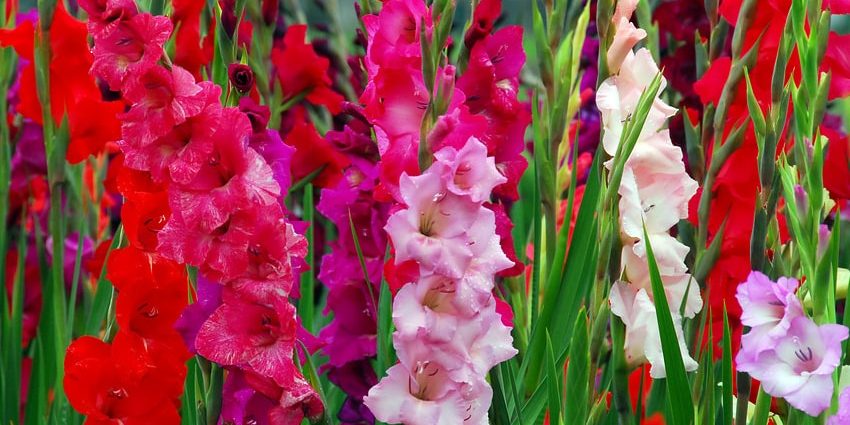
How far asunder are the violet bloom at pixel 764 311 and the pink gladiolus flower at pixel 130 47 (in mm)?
397

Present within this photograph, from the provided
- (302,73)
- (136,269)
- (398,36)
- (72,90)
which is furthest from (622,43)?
(72,90)

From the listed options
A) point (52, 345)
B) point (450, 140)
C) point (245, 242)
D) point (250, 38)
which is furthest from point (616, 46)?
point (52, 345)

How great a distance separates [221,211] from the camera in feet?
2.49

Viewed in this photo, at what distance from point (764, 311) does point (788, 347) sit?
3 cm

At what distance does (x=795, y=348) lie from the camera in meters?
0.69

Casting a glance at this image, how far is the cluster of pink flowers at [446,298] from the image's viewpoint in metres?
0.71

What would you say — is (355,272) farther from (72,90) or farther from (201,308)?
(72,90)

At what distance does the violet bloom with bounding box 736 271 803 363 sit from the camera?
68 centimetres

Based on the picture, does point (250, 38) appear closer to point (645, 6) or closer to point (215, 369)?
point (645, 6)

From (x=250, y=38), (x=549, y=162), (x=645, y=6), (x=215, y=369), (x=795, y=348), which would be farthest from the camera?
(x=250, y=38)

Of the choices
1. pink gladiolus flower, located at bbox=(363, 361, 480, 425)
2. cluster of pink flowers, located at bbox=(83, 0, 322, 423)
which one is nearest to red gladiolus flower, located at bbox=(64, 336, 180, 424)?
cluster of pink flowers, located at bbox=(83, 0, 322, 423)

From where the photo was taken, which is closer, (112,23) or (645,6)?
(112,23)

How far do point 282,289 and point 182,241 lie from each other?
69 mm

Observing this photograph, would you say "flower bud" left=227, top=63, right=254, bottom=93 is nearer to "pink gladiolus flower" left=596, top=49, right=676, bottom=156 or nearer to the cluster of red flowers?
"pink gladiolus flower" left=596, top=49, right=676, bottom=156
